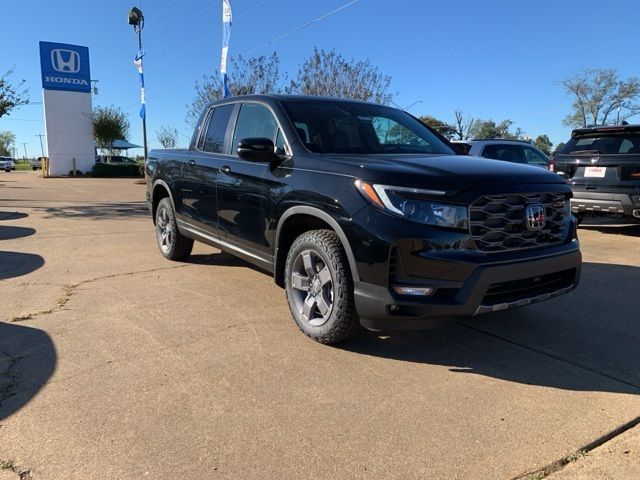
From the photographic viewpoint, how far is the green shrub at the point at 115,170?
3525 centimetres

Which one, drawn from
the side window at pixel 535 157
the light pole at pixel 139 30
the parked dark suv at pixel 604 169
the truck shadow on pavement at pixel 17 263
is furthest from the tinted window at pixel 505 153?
the light pole at pixel 139 30

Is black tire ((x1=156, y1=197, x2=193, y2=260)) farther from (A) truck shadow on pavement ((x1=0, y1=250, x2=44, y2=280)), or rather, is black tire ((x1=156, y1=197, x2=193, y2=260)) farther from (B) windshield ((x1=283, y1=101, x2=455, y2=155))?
(B) windshield ((x1=283, y1=101, x2=455, y2=155))

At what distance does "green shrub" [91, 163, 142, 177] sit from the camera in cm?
3525

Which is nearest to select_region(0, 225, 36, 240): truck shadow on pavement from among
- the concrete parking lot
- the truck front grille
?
the concrete parking lot

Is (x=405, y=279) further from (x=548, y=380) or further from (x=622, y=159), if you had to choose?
(x=622, y=159)

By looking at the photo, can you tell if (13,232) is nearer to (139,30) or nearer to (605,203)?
(605,203)

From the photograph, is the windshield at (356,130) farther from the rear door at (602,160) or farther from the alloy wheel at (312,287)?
the rear door at (602,160)

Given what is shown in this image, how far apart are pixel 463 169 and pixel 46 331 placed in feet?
11.2

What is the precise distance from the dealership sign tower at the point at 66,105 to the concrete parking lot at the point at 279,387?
3207 centimetres

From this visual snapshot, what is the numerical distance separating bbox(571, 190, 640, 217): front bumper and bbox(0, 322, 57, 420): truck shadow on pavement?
7807 millimetres

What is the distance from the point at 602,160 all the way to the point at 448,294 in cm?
680

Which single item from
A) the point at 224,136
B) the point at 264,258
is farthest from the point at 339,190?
the point at 224,136

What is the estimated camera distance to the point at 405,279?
3250 mm

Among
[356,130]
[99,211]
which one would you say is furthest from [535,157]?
[99,211]
